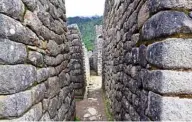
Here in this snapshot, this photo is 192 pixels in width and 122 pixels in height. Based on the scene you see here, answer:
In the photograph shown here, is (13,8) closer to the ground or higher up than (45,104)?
higher up

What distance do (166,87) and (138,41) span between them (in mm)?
1065

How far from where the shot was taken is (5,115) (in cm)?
182

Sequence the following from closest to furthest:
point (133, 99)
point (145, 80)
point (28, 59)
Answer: point (28, 59) < point (145, 80) < point (133, 99)

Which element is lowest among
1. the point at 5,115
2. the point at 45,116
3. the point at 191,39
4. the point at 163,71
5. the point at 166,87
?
→ the point at 45,116

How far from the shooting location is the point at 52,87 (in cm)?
316

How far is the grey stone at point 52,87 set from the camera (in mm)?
2923

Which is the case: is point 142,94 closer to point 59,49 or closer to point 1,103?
point 1,103

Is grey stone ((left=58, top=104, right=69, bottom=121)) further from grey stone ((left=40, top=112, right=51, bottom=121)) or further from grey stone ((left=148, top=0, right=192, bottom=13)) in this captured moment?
grey stone ((left=148, top=0, right=192, bottom=13))

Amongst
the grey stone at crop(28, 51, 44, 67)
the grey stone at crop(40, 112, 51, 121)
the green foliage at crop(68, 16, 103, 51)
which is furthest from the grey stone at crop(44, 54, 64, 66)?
the green foliage at crop(68, 16, 103, 51)

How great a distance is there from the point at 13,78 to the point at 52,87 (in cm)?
130

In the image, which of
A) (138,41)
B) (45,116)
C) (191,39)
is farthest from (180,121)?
(45,116)

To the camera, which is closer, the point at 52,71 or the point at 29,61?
the point at 29,61

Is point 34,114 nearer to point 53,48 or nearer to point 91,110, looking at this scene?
point 53,48

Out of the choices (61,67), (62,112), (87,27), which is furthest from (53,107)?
(87,27)
